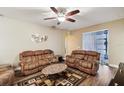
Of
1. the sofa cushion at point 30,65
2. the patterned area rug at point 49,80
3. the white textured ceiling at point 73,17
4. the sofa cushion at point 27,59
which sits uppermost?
the white textured ceiling at point 73,17

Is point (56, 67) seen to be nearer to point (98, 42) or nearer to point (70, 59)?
point (70, 59)

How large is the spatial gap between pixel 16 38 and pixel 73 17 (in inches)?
29.7

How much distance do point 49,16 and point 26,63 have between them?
2.14 ft

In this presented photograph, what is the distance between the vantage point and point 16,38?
40.5 inches

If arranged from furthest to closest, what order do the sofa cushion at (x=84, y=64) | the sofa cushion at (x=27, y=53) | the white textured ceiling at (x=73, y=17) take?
the sofa cushion at (x=84, y=64), the sofa cushion at (x=27, y=53), the white textured ceiling at (x=73, y=17)

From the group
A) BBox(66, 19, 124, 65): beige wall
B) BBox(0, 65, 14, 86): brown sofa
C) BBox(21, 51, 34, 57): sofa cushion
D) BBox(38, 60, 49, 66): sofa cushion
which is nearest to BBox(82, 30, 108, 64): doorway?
BBox(66, 19, 124, 65): beige wall

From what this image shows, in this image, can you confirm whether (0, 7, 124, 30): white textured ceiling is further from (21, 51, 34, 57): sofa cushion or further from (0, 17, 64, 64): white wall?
(21, 51, 34, 57): sofa cushion

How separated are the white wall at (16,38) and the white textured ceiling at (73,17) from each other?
70mm

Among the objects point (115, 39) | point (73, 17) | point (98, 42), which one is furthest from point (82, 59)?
point (73, 17)

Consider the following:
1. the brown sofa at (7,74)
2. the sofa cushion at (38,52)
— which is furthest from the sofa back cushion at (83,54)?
the brown sofa at (7,74)

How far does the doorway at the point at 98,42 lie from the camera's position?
107 centimetres

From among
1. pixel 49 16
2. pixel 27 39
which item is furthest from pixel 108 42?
pixel 27 39

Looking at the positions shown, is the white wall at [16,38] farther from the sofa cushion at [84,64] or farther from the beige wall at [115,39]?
the beige wall at [115,39]
